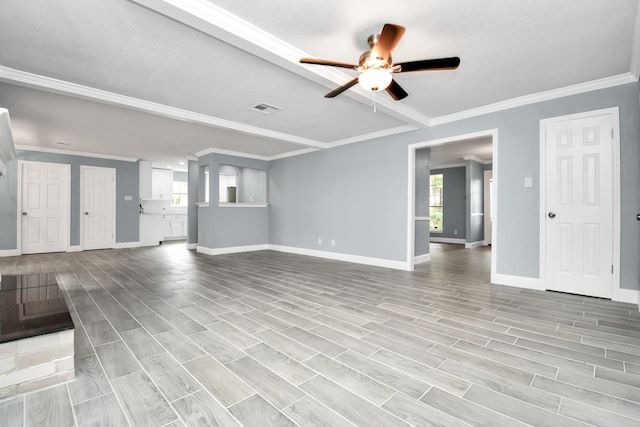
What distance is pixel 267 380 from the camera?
5.50 feet

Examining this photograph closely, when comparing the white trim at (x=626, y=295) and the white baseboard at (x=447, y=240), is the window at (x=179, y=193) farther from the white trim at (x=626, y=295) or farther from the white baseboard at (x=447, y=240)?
the white trim at (x=626, y=295)

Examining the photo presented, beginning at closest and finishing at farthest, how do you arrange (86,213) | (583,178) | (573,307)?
(573,307)
(583,178)
(86,213)

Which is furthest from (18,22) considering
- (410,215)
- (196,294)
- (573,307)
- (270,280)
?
(573,307)

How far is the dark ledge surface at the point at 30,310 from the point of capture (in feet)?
5.23

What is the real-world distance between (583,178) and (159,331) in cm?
469

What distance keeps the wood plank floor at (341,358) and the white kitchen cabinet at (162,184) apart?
6.25 m

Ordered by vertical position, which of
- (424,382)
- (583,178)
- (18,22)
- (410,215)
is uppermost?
(18,22)

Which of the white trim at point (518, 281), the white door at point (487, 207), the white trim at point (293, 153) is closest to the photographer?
the white trim at point (518, 281)

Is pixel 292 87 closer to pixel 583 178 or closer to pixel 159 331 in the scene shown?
pixel 159 331

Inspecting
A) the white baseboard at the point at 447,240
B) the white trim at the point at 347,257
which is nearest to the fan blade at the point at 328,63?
the white trim at the point at 347,257

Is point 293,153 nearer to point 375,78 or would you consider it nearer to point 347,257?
point 347,257

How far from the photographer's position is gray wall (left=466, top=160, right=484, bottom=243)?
8219 millimetres

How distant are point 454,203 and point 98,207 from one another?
399 inches

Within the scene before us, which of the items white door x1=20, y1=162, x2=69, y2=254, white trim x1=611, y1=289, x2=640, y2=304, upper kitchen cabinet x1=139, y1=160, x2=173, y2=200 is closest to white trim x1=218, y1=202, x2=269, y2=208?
upper kitchen cabinet x1=139, y1=160, x2=173, y2=200
